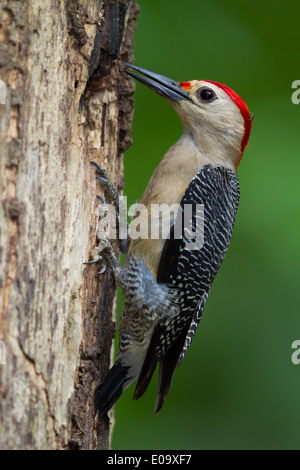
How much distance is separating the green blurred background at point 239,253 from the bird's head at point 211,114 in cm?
17

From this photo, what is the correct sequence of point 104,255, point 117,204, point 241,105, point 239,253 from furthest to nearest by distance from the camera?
point 239,253 → point 241,105 → point 117,204 → point 104,255

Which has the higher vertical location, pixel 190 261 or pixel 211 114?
pixel 211 114

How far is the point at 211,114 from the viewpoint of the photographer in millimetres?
4152

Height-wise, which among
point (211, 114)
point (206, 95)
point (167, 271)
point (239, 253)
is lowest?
point (167, 271)

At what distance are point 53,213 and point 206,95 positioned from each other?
67.3 inches

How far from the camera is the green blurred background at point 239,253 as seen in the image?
164 inches

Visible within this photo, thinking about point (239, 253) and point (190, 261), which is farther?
point (239, 253)

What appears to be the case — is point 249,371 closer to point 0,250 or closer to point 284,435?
point 284,435

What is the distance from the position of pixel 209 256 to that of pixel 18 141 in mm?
1509

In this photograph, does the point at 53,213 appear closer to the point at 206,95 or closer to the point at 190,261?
the point at 190,261

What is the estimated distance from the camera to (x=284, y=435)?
4.59 meters

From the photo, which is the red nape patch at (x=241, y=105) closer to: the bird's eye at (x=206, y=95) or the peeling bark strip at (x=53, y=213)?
the bird's eye at (x=206, y=95)

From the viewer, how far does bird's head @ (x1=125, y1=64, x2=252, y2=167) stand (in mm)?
4086

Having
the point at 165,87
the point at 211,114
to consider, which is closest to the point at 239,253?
the point at 211,114
